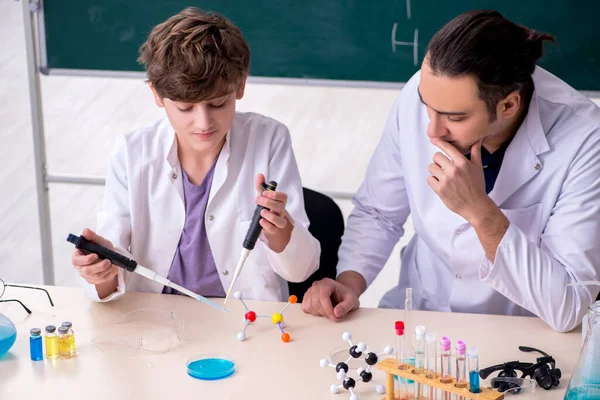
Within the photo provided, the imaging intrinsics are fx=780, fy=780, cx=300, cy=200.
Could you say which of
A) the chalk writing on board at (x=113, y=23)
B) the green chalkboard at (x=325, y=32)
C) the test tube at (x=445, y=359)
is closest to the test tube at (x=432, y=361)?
the test tube at (x=445, y=359)

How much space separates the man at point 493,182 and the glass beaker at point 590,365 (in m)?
0.39

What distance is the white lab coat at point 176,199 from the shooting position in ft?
6.50

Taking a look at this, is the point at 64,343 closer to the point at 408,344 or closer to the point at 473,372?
the point at 408,344

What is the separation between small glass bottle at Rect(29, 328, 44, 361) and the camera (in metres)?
1.55

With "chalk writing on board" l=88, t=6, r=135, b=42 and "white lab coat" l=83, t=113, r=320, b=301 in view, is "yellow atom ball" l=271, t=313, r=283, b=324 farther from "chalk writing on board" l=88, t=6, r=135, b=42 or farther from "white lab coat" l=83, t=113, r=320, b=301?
"chalk writing on board" l=88, t=6, r=135, b=42

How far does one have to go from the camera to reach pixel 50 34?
323 cm

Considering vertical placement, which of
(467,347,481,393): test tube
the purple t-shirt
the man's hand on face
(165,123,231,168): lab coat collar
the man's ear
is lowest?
the purple t-shirt

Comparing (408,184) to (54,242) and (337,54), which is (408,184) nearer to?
(337,54)

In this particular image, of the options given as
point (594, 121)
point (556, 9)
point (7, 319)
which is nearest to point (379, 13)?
point (556, 9)

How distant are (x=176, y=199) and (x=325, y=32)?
4.40 feet

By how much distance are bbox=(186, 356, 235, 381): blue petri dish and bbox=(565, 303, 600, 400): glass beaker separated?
2.07 feet

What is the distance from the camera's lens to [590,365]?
1270mm

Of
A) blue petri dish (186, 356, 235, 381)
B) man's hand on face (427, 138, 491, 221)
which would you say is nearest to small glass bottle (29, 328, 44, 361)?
blue petri dish (186, 356, 235, 381)

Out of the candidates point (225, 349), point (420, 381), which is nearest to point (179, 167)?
point (225, 349)
